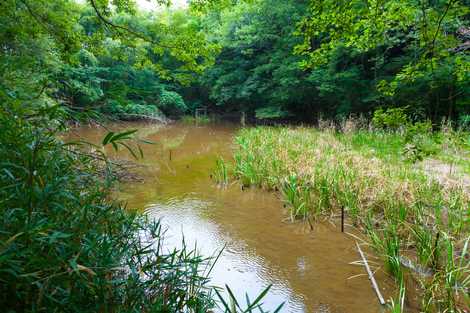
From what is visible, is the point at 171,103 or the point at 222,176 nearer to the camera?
the point at 222,176

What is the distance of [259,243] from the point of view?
390 cm

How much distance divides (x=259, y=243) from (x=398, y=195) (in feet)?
6.68

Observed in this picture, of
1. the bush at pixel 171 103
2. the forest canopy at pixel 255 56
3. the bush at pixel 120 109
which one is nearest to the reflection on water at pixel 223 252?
the bush at pixel 120 109

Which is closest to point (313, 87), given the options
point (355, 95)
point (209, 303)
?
point (355, 95)

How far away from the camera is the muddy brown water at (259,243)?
2861mm

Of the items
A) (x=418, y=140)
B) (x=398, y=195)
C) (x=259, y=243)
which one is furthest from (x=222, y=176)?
(x=418, y=140)

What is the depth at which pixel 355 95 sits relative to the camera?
14141 millimetres

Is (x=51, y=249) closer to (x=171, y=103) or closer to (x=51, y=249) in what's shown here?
(x=51, y=249)

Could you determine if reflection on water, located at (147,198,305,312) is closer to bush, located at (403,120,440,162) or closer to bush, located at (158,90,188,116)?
bush, located at (403,120,440,162)

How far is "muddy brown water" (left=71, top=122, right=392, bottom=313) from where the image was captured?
286 cm

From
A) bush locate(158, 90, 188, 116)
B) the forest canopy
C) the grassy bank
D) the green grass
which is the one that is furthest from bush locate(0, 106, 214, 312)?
bush locate(158, 90, 188, 116)

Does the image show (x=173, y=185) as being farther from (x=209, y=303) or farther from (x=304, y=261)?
(x=209, y=303)

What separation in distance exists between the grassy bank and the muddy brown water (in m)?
0.29

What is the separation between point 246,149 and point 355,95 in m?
8.32
